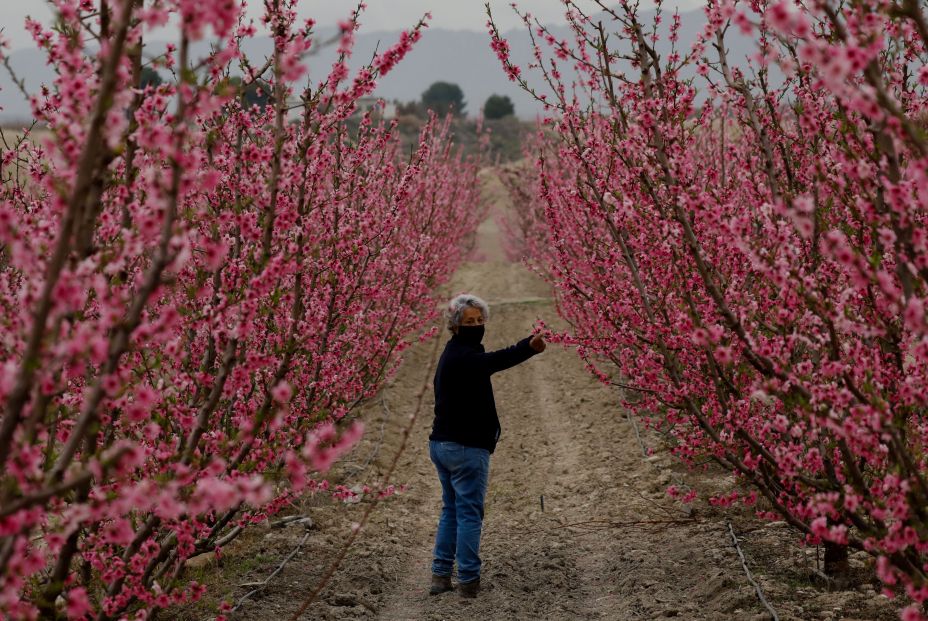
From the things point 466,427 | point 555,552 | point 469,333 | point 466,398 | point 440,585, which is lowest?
point 555,552

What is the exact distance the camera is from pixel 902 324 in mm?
3980

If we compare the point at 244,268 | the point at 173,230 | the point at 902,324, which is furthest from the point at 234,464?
the point at 902,324

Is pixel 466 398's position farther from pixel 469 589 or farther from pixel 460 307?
pixel 469 589

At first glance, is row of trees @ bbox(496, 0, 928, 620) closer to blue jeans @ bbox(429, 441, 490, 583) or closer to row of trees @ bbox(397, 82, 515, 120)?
blue jeans @ bbox(429, 441, 490, 583)

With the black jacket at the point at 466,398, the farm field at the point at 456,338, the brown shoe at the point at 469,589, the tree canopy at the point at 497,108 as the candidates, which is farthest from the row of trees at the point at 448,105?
the brown shoe at the point at 469,589

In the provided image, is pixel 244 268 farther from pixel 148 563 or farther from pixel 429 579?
pixel 429 579

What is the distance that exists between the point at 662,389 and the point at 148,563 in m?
3.14

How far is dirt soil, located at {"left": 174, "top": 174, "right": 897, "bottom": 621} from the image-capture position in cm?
483

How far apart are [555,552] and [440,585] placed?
1.15m

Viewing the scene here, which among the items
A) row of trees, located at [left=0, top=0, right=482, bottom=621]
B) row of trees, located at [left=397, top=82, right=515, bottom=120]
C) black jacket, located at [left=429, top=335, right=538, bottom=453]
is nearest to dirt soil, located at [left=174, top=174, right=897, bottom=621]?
row of trees, located at [left=0, top=0, right=482, bottom=621]

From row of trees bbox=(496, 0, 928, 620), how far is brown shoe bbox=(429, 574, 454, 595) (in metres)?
1.93

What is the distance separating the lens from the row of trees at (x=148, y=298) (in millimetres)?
2115

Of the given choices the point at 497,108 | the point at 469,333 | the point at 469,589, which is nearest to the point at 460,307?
the point at 469,333

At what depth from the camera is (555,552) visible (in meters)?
6.14
